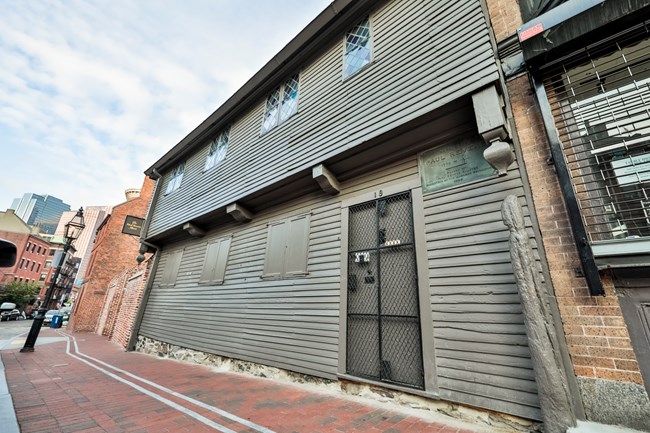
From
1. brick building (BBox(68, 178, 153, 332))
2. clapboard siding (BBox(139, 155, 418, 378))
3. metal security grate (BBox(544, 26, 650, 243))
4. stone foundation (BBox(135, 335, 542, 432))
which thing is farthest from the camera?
brick building (BBox(68, 178, 153, 332))

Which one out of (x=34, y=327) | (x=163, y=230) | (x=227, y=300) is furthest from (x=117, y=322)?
(x=227, y=300)

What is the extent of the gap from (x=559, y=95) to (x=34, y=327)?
15.1 metres

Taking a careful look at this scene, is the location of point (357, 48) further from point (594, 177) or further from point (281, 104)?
point (594, 177)

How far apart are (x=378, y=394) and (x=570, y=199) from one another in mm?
3478

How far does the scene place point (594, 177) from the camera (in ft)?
10.0

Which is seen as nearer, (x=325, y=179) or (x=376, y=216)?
(x=376, y=216)

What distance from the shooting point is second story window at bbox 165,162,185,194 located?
10.9m

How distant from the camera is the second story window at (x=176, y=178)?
1087 centimetres

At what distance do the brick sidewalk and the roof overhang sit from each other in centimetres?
727

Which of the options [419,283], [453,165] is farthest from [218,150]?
[419,283]

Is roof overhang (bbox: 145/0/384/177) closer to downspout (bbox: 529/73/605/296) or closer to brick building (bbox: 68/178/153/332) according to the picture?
downspout (bbox: 529/73/605/296)

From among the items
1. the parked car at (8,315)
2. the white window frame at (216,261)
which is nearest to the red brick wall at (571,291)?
the white window frame at (216,261)

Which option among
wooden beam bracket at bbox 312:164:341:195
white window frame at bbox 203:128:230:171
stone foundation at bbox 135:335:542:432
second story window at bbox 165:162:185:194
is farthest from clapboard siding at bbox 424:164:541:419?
second story window at bbox 165:162:185:194

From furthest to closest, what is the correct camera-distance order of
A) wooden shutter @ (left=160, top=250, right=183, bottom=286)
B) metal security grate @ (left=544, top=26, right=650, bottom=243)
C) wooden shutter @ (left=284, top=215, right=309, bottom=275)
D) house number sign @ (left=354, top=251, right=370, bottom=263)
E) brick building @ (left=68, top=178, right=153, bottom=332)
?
brick building @ (left=68, top=178, right=153, bottom=332), wooden shutter @ (left=160, top=250, right=183, bottom=286), wooden shutter @ (left=284, top=215, right=309, bottom=275), house number sign @ (left=354, top=251, right=370, bottom=263), metal security grate @ (left=544, top=26, right=650, bottom=243)
